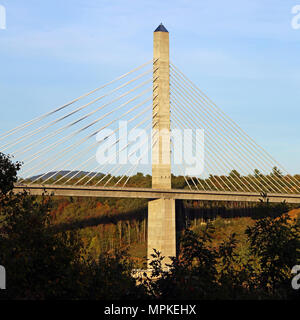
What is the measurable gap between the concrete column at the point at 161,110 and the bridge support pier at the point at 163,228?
233 cm

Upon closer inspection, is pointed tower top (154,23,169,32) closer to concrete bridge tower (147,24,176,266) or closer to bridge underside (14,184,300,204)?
concrete bridge tower (147,24,176,266)

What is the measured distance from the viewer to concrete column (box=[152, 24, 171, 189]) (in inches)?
2810

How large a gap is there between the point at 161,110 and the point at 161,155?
Answer: 6.62m

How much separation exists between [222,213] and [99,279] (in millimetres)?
89975

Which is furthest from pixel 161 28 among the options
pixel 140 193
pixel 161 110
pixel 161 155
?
pixel 140 193

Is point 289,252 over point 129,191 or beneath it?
beneath

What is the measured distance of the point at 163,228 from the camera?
73.4 metres

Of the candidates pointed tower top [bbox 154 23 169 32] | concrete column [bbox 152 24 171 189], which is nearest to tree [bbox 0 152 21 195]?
concrete column [bbox 152 24 171 189]

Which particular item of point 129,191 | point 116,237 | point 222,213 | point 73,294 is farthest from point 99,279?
point 222,213

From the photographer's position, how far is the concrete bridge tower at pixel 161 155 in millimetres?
71688

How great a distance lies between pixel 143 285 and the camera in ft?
46.9

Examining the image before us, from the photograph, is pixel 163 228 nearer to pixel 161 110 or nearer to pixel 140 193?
pixel 140 193
